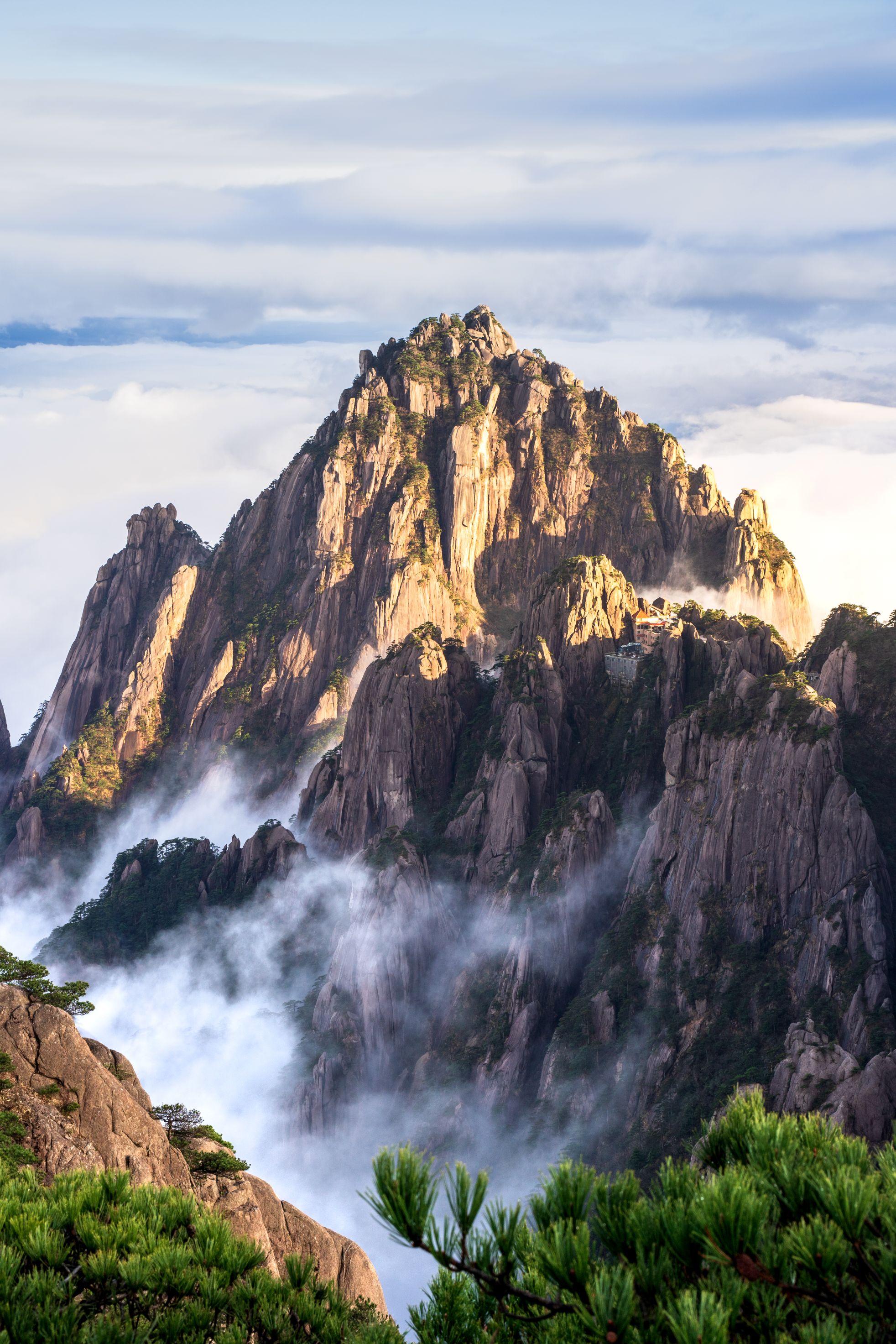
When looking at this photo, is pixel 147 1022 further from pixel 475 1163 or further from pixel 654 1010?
pixel 654 1010

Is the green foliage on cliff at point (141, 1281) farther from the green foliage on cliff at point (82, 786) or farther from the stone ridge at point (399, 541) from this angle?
the green foliage on cliff at point (82, 786)

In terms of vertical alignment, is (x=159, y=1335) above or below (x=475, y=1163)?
below

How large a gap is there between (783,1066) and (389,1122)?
45047mm

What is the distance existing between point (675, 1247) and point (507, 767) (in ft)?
300

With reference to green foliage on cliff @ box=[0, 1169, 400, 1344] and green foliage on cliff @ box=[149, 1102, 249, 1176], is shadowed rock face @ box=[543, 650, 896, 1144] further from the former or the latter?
green foliage on cliff @ box=[0, 1169, 400, 1344]

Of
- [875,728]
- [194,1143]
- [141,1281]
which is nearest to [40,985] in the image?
[194,1143]

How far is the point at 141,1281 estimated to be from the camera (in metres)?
15.1

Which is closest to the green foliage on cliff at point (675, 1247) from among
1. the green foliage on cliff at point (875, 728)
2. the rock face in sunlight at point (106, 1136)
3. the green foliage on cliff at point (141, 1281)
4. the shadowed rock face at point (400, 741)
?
the green foliage on cliff at point (141, 1281)

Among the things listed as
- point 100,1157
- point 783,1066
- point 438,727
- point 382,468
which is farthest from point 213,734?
point 100,1157

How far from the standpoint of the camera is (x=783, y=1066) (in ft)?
180

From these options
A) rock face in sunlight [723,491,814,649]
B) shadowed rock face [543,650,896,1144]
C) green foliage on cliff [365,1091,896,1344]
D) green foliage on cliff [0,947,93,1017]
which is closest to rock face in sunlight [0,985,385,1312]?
green foliage on cliff [0,947,93,1017]

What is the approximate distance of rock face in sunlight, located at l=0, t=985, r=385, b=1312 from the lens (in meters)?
29.4

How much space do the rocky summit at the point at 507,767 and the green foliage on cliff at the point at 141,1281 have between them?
1392 cm

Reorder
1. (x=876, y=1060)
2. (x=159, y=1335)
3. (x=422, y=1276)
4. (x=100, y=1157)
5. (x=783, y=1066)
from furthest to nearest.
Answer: (x=422, y=1276)
(x=783, y=1066)
(x=876, y=1060)
(x=100, y=1157)
(x=159, y=1335)
